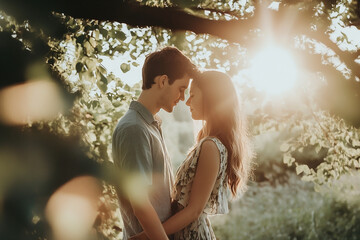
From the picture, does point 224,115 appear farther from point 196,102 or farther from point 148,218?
point 148,218

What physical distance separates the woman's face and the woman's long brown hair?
41 millimetres

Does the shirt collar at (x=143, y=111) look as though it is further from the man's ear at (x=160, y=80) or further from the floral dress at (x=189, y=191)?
the floral dress at (x=189, y=191)

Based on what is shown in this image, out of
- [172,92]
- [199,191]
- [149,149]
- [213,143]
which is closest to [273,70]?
[172,92]

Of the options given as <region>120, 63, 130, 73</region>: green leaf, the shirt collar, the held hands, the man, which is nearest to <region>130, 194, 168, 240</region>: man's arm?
the man

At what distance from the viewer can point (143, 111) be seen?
2717 millimetres

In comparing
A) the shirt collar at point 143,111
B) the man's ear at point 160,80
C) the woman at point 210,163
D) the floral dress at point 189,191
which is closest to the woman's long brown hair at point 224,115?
the woman at point 210,163

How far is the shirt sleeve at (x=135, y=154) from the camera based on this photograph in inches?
94.8

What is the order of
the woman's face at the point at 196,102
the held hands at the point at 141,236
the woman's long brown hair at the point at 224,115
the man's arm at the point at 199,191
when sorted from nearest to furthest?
1. the held hands at the point at 141,236
2. the man's arm at the point at 199,191
3. the woman's long brown hair at the point at 224,115
4. the woman's face at the point at 196,102

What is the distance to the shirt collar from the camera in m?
2.70

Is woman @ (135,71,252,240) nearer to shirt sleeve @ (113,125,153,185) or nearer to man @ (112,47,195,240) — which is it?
man @ (112,47,195,240)

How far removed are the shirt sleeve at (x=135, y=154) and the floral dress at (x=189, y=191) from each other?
1.46 ft

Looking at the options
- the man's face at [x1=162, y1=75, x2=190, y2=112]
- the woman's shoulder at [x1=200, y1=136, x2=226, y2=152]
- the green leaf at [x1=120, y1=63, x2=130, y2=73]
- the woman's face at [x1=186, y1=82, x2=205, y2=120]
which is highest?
the man's face at [x1=162, y1=75, x2=190, y2=112]

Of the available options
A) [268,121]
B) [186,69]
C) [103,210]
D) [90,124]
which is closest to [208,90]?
[186,69]

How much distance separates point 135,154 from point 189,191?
0.60 m
